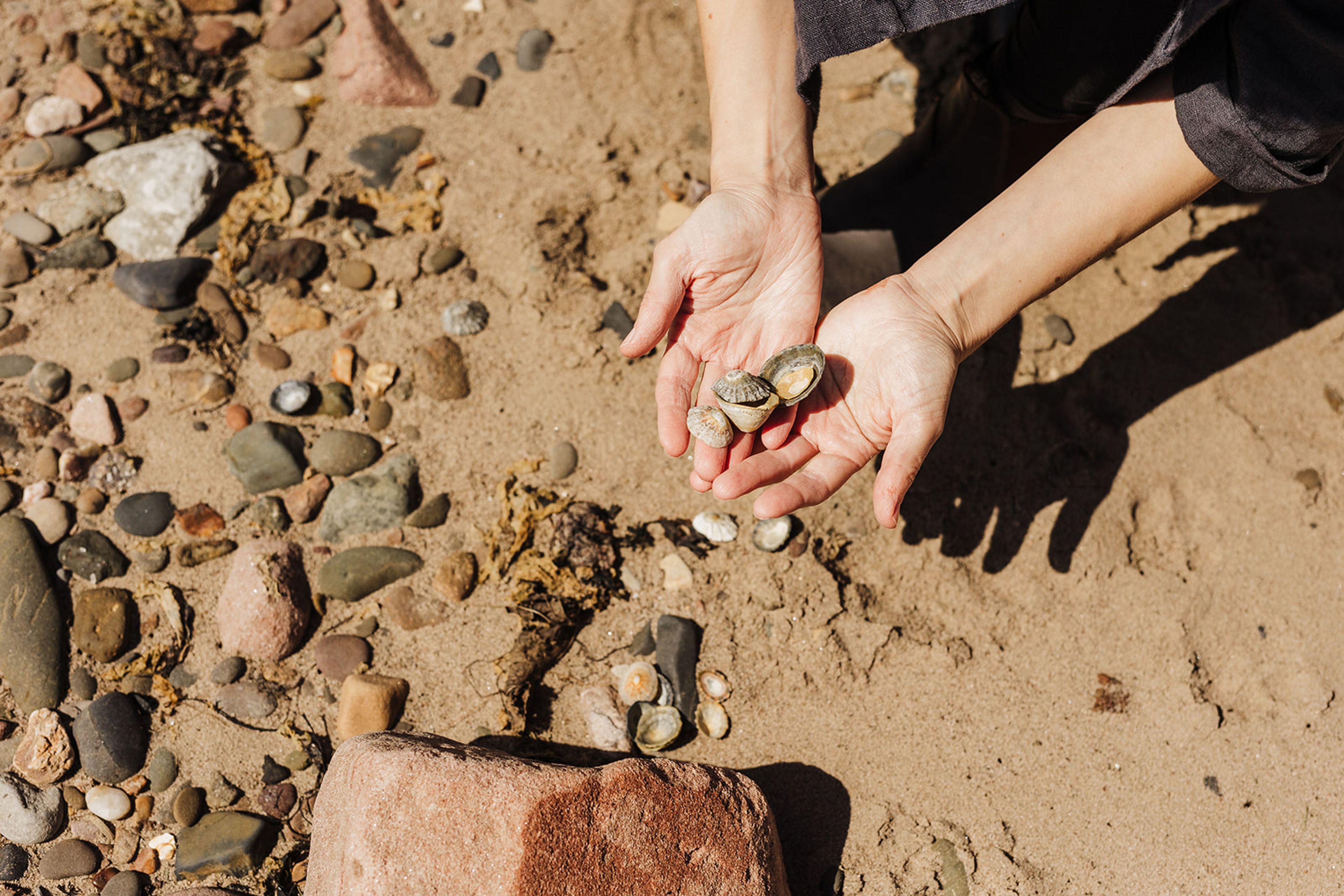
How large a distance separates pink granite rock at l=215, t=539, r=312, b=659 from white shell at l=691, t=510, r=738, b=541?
134cm

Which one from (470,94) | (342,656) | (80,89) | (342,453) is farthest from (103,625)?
(470,94)

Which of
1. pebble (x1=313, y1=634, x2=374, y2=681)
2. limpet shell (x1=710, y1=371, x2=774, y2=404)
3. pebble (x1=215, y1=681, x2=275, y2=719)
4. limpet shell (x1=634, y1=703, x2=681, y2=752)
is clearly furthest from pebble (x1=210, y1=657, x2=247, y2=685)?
limpet shell (x1=710, y1=371, x2=774, y2=404)

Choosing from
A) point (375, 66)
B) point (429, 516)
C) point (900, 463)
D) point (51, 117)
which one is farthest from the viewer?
point (375, 66)

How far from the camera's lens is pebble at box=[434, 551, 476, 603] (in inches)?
108

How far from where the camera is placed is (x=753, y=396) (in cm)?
221

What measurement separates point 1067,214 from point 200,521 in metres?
2.93

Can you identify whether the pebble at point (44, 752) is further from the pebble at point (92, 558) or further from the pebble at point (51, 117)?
the pebble at point (51, 117)

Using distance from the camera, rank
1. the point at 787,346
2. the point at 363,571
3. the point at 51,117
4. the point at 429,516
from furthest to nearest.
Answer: the point at 51,117 → the point at 429,516 → the point at 363,571 → the point at 787,346

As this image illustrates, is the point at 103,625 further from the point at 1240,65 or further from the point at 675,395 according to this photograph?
the point at 1240,65

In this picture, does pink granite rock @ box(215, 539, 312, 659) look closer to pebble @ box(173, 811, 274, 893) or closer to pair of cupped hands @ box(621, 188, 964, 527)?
pebble @ box(173, 811, 274, 893)

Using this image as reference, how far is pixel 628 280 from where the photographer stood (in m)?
3.24

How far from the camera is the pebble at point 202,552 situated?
9.11 feet

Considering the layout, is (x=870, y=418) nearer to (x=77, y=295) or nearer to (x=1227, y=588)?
(x=1227, y=588)

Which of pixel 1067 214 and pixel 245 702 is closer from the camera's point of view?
pixel 1067 214
